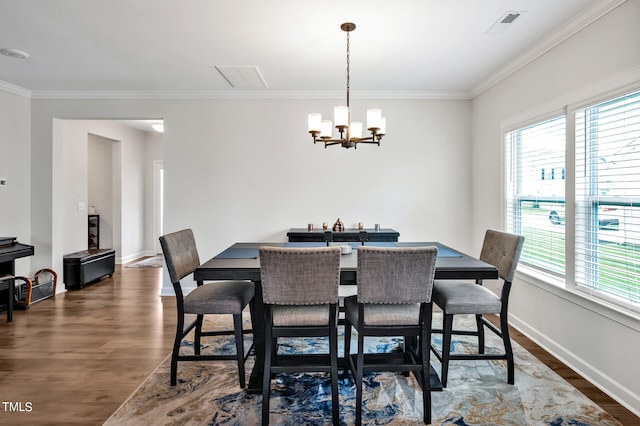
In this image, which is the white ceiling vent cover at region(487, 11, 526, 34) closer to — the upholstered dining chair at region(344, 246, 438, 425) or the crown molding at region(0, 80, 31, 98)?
the upholstered dining chair at region(344, 246, 438, 425)

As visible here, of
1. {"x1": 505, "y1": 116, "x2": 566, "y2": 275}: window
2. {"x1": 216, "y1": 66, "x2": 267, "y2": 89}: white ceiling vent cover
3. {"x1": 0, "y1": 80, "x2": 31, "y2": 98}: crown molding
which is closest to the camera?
{"x1": 505, "y1": 116, "x2": 566, "y2": 275}: window

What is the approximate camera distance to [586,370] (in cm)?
258

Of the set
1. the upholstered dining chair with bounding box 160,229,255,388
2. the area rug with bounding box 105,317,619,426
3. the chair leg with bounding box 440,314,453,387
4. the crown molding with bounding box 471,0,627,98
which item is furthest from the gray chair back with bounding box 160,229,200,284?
the crown molding with bounding box 471,0,627,98

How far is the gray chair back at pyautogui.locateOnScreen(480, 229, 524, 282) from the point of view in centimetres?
250

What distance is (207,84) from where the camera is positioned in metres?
4.34

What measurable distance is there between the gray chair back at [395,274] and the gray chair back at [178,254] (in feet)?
4.41

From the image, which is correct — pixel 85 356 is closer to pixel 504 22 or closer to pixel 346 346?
pixel 346 346

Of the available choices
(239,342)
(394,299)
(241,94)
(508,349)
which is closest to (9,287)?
(239,342)

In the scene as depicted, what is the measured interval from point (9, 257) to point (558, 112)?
535 cm

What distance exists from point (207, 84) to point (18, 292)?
128 inches

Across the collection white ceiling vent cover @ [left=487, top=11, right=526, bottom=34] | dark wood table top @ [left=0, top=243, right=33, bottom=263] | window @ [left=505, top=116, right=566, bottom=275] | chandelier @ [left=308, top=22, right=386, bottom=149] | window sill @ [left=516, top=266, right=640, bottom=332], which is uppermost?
white ceiling vent cover @ [left=487, top=11, right=526, bottom=34]

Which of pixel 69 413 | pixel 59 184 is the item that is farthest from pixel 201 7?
pixel 59 184

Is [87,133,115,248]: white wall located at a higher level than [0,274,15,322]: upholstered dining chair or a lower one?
higher

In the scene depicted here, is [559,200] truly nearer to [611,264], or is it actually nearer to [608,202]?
[608,202]
